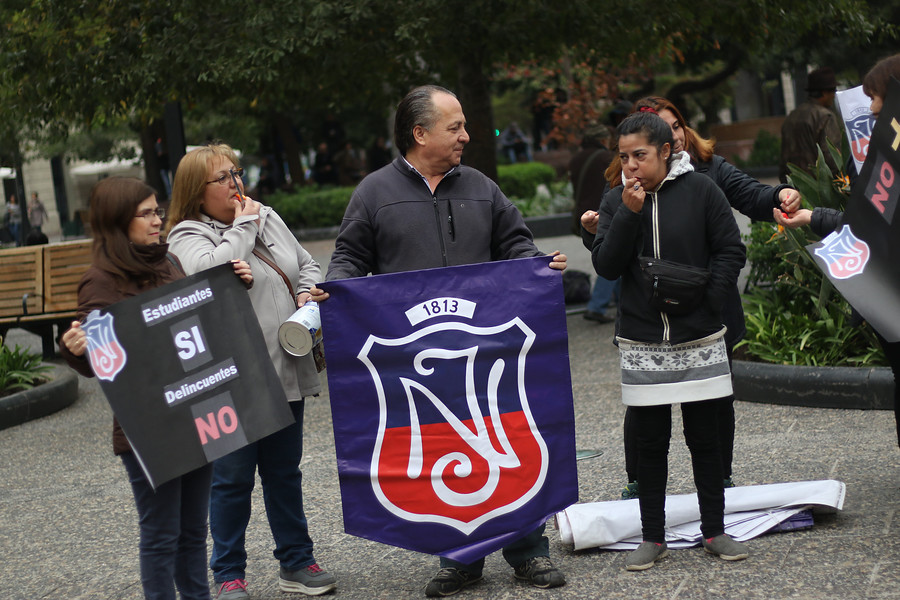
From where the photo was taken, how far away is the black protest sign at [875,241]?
415cm

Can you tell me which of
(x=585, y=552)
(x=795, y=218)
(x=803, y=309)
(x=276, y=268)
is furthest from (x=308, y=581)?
(x=803, y=309)

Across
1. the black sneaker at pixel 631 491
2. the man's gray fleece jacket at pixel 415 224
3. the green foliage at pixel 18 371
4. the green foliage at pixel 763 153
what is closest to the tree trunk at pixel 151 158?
the green foliage at pixel 763 153

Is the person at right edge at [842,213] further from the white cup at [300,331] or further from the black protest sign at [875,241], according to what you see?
the white cup at [300,331]

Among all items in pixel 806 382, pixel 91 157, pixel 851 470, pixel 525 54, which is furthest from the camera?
pixel 91 157

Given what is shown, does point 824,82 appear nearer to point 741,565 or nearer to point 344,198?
point 741,565

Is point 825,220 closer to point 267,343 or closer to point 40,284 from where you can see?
point 267,343

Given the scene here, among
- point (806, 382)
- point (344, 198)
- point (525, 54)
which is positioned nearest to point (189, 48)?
point (525, 54)

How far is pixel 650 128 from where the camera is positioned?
14.3 ft

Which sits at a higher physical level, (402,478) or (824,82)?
(824,82)

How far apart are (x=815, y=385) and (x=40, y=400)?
6.00 metres

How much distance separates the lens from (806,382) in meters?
6.95

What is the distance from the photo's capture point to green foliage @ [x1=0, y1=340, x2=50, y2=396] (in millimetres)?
9391

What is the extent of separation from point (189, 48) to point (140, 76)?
49 cm

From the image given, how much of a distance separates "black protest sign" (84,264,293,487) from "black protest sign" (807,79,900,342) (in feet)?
6.91
